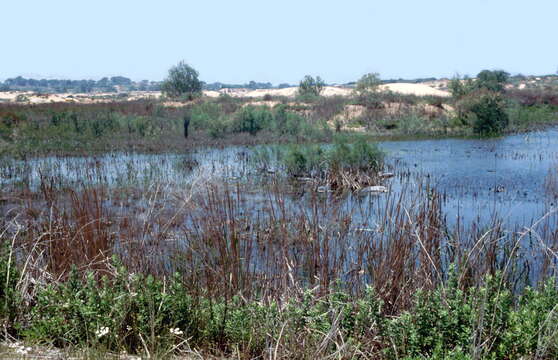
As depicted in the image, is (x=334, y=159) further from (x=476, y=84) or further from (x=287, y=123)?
(x=476, y=84)

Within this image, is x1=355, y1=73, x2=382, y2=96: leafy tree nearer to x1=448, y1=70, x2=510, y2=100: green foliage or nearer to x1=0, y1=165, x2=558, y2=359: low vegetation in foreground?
x1=448, y1=70, x2=510, y2=100: green foliage

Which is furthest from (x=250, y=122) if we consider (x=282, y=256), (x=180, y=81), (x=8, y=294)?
(x=180, y=81)

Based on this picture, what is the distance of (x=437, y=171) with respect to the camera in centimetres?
1673

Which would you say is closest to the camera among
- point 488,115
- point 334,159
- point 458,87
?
point 334,159

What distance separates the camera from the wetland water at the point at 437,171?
11172mm

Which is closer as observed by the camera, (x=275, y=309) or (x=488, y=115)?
(x=275, y=309)

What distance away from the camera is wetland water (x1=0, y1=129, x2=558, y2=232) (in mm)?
11172

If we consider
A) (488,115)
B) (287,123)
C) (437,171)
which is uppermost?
(488,115)

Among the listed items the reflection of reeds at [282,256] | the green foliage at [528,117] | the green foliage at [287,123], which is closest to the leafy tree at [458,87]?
the green foliage at [528,117]

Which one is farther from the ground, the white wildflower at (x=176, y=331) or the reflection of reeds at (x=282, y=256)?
the reflection of reeds at (x=282, y=256)

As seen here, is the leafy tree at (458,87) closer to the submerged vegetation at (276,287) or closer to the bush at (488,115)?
the bush at (488,115)

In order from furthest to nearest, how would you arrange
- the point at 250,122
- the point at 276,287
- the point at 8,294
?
1. the point at 250,122
2. the point at 276,287
3. the point at 8,294

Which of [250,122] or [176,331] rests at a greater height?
[250,122]

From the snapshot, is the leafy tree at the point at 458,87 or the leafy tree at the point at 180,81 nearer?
the leafy tree at the point at 458,87
